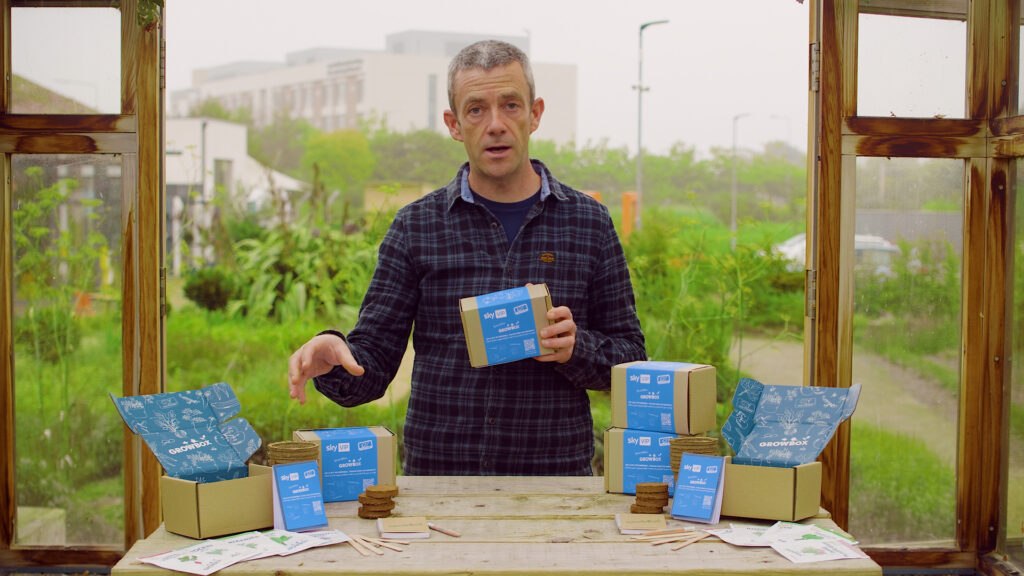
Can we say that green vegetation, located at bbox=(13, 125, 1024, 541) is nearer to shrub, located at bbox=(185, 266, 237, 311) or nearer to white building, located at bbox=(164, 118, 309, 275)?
shrub, located at bbox=(185, 266, 237, 311)

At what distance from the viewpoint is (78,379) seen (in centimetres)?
278

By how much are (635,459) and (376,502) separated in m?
0.49

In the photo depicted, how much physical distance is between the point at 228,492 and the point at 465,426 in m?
0.67

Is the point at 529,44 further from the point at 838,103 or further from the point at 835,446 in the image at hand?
the point at 835,446

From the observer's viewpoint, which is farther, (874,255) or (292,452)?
(874,255)

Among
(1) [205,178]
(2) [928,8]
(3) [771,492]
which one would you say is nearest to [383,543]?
(3) [771,492]

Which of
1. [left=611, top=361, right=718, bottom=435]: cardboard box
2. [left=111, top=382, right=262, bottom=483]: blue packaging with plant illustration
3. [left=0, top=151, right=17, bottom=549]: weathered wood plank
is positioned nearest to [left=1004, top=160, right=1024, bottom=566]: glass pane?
[left=611, top=361, right=718, bottom=435]: cardboard box

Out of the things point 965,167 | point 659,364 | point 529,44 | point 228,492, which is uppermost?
point 529,44

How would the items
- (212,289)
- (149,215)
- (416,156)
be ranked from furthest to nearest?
(416,156) < (212,289) < (149,215)

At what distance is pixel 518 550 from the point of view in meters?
1.37

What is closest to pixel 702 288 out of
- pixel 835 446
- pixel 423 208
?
pixel 835 446

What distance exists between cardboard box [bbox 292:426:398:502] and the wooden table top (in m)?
0.03

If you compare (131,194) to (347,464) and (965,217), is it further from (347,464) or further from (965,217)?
(965,217)

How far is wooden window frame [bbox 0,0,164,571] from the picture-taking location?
2512 mm
